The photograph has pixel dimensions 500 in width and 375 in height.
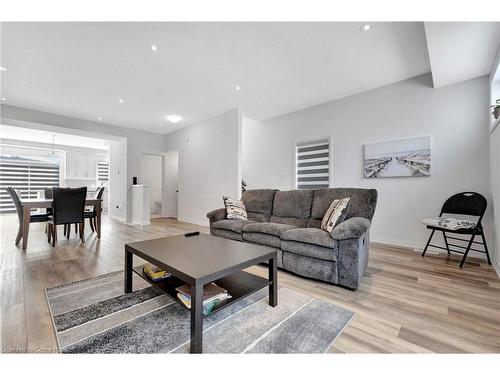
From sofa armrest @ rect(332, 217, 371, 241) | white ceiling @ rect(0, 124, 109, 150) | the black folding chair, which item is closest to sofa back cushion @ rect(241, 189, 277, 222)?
sofa armrest @ rect(332, 217, 371, 241)

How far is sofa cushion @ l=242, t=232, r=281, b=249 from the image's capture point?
246cm

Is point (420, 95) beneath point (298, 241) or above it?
above

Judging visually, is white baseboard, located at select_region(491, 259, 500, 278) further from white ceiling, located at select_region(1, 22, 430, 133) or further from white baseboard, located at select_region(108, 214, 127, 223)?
white baseboard, located at select_region(108, 214, 127, 223)

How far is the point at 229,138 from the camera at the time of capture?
4992 mm

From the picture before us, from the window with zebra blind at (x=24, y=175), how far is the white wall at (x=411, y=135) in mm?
9000

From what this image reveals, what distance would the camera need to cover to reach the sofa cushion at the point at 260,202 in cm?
335

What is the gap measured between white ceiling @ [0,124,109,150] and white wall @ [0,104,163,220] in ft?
3.16

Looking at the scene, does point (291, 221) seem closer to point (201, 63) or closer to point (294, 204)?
point (294, 204)

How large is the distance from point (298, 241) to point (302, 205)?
0.81m

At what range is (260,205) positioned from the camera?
342 cm
